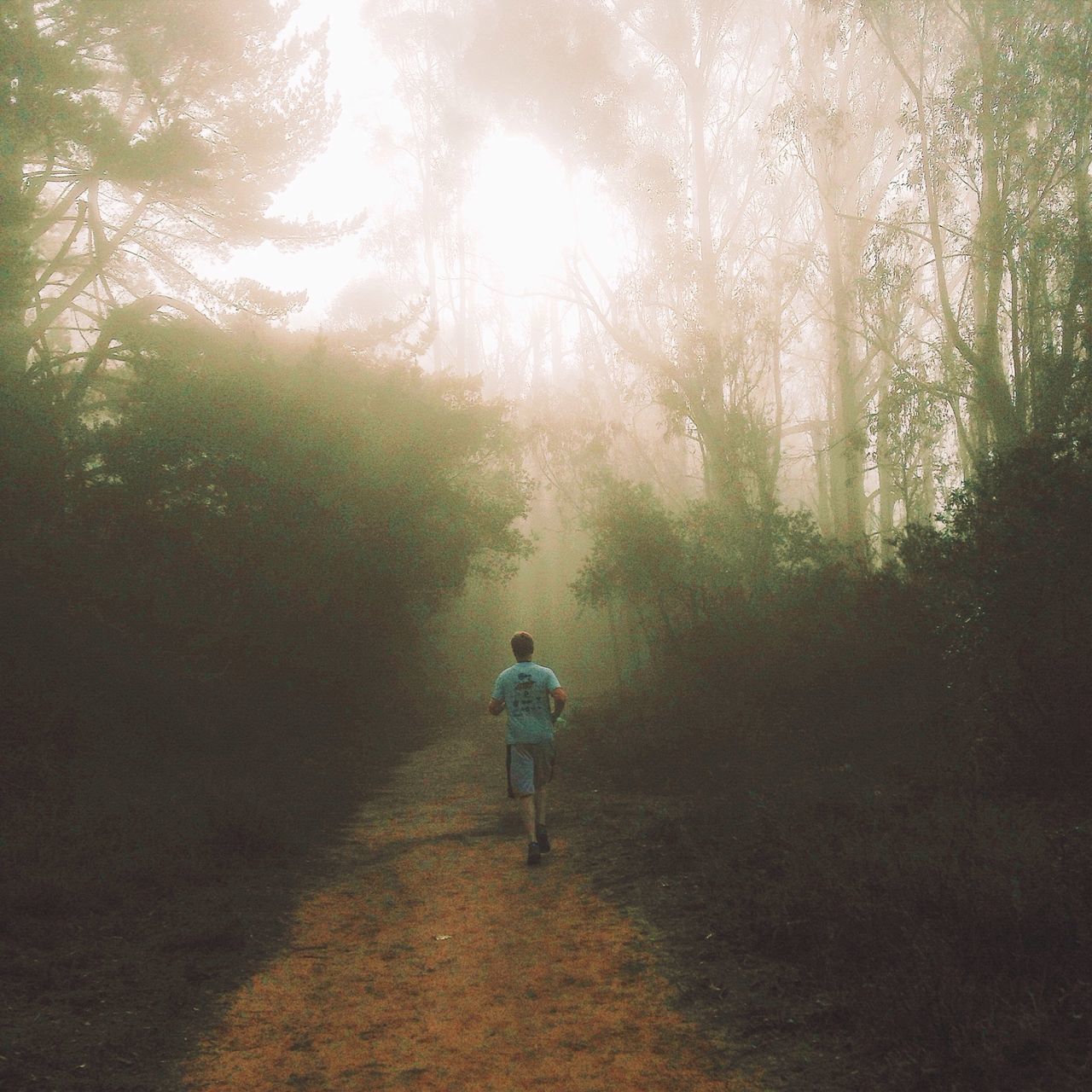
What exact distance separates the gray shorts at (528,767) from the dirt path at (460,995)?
2.06 feet

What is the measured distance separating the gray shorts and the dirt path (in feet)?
2.06

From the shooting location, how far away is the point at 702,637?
1545 cm

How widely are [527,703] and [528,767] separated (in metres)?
0.54

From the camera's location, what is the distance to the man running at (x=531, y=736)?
789 centimetres

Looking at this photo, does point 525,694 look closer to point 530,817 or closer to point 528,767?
point 528,767

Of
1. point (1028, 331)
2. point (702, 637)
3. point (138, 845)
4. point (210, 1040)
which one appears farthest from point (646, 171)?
point (210, 1040)

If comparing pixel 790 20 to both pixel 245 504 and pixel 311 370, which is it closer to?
pixel 311 370

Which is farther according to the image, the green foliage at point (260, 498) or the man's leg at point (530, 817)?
the green foliage at point (260, 498)

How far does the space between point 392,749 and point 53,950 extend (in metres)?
9.98

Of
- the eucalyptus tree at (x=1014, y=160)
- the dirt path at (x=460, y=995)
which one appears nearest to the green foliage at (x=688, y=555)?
the eucalyptus tree at (x=1014, y=160)

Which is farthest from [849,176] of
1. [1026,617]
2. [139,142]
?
[1026,617]

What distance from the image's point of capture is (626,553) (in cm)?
2017

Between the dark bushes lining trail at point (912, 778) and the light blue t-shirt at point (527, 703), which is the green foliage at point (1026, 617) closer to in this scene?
the dark bushes lining trail at point (912, 778)

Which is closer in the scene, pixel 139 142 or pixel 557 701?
pixel 557 701
